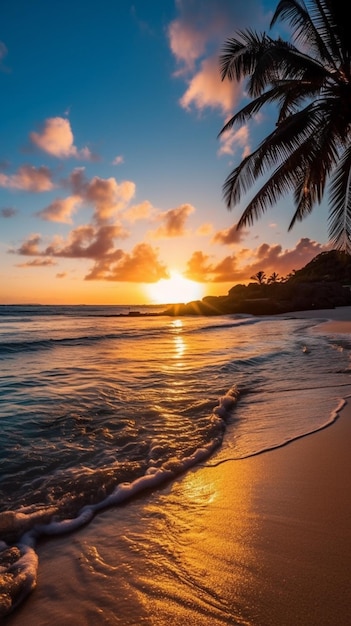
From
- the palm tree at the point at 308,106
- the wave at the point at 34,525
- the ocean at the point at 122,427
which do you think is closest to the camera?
the wave at the point at 34,525

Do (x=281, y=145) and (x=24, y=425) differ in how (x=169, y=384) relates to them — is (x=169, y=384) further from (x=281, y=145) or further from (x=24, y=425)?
(x=281, y=145)

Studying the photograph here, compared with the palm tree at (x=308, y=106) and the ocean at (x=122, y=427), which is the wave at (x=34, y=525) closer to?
the ocean at (x=122, y=427)

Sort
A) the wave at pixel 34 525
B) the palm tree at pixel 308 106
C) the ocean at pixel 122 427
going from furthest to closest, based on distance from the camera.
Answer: the palm tree at pixel 308 106
the ocean at pixel 122 427
the wave at pixel 34 525

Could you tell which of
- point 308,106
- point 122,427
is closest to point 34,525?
point 122,427

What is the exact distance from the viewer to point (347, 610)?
1.62 m

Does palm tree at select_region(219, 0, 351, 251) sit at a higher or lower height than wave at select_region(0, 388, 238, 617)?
higher

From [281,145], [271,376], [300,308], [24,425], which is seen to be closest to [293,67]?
[281,145]

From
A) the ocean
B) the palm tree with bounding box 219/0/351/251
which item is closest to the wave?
the ocean

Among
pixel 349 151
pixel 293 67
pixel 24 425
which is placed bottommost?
pixel 24 425

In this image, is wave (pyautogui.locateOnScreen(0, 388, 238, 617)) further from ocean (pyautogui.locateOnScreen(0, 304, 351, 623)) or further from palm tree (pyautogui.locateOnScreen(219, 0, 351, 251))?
palm tree (pyautogui.locateOnScreen(219, 0, 351, 251))

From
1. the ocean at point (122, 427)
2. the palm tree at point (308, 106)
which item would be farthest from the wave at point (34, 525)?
the palm tree at point (308, 106)

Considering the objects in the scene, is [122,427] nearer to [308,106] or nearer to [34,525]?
[34,525]

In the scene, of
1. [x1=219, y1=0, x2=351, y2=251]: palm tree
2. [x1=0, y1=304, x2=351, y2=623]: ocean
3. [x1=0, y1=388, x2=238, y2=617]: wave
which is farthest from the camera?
[x1=219, y1=0, x2=351, y2=251]: palm tree

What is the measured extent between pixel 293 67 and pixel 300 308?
3512 cm
